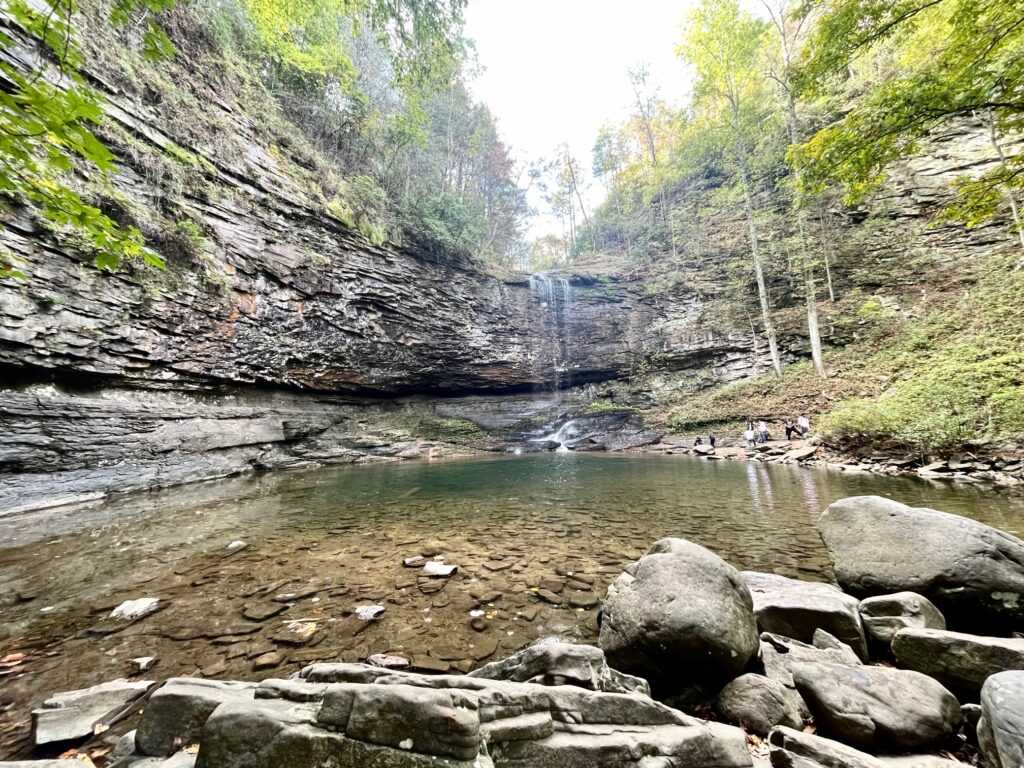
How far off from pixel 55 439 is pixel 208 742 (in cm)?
1065

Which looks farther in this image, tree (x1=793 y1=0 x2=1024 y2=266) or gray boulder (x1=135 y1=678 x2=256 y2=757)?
tree (x1=793 y1=0 x2=1024 y2=266)

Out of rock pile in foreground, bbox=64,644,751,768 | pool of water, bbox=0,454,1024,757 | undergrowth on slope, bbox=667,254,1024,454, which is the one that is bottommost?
pool of water, bbox=0,454,1024,757

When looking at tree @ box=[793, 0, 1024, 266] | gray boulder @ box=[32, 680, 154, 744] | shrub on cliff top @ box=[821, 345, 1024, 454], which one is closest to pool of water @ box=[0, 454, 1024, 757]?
gray boulder @ box=[32, 680, 154, 744]

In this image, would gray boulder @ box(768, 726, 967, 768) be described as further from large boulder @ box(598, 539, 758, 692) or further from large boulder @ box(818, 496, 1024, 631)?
large boulder @ box(818, 496, 1024, 631)

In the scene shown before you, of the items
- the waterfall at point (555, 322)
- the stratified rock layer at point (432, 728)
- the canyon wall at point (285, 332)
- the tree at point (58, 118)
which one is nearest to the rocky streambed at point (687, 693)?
the stratified rock layer at point (432, 728)

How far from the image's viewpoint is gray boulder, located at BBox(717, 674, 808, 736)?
168cm

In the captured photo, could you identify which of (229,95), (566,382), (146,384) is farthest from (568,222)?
(146,384)

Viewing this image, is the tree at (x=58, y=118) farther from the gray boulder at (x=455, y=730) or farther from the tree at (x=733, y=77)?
the tree at (x=733, y=77)

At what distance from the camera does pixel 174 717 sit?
1473 mm

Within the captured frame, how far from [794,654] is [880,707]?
578 mm

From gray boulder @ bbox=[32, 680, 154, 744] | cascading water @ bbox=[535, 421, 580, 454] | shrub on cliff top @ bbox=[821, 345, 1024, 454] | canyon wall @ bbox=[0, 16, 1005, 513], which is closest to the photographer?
gray boulder @ bbox=[32, 680, 154, 744]

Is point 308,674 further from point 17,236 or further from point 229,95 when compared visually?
point 229,95

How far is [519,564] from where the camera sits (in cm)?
378

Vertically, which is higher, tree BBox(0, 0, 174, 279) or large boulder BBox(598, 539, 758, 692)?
tree BBox(0, 0, 174, 279)
